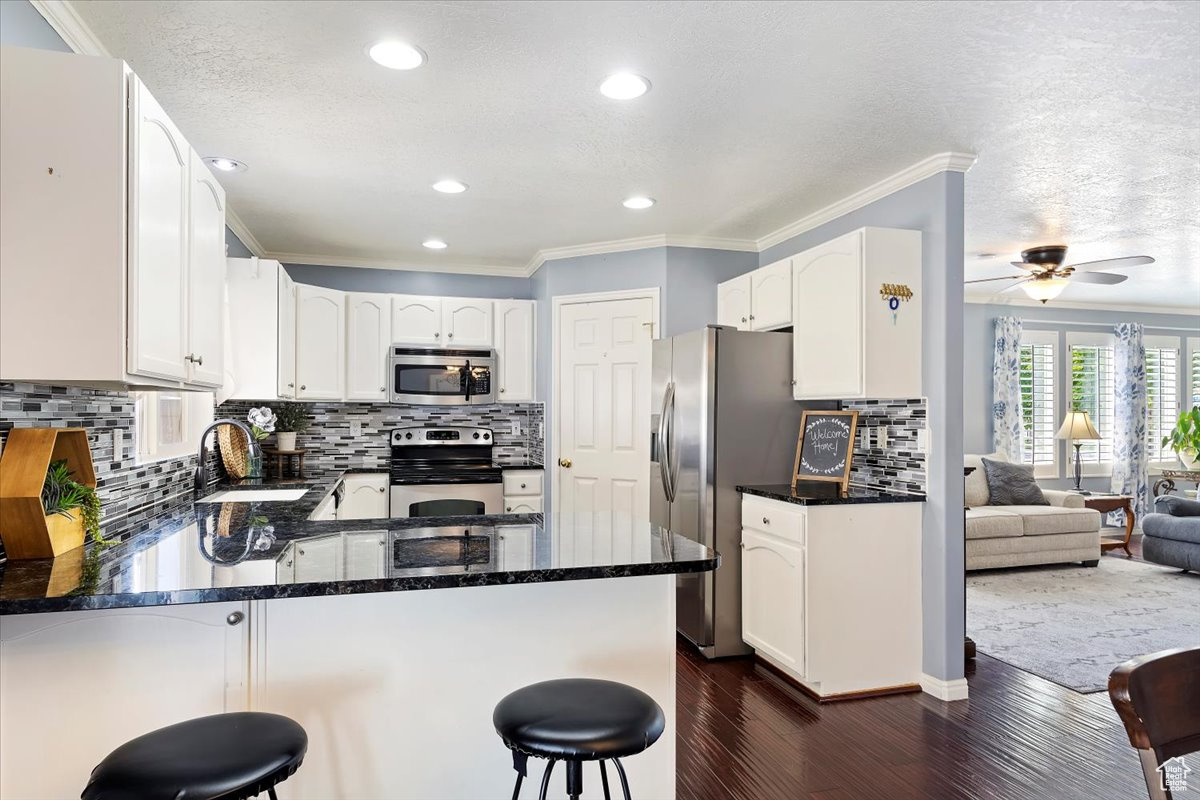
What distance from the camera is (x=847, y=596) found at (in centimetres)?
321

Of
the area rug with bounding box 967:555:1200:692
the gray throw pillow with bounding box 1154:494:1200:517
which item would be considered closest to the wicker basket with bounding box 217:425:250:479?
the area rug with bounding box 967:555:1200:692

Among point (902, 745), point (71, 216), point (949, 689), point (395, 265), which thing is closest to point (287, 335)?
point (395, 265)

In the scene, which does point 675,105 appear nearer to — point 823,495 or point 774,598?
point 823,495

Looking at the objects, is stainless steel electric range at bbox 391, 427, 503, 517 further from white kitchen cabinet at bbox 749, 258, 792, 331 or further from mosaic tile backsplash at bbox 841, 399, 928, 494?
mosaic tile backsplash at bbox 841, 399, 928, 494

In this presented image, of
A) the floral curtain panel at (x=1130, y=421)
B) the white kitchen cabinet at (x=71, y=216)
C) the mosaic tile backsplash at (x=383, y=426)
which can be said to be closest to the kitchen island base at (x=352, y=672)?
the white kitchen cabinet at (x=71, y=216)

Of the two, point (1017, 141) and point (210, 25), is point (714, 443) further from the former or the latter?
point (210, 25)

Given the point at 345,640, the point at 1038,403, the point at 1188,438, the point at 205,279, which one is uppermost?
the point at 205,279

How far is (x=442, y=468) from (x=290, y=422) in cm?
111

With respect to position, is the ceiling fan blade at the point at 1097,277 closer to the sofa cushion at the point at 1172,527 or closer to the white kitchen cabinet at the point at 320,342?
the sofa cushion at the point at 1172,527

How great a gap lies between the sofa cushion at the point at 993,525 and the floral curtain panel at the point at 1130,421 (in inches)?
106

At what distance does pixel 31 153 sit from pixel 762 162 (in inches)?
107

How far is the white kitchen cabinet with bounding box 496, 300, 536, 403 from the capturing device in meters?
5.29

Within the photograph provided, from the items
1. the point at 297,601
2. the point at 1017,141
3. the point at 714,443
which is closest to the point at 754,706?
the point at 714,443

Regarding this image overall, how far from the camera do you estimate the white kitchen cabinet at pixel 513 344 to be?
529 centimetres
